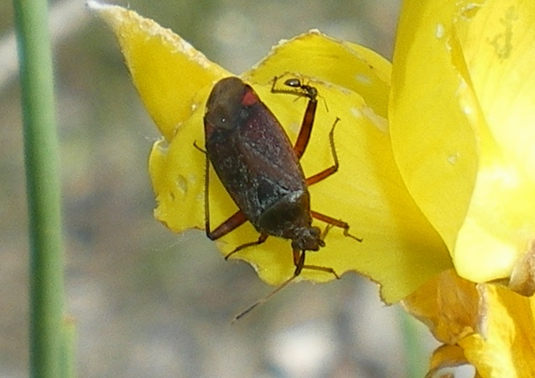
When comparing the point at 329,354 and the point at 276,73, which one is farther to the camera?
the point at 329,354

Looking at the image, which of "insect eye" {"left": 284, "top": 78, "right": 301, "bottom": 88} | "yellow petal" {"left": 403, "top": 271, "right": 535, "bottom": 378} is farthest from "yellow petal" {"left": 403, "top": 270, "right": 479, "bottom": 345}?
"insect eye" {"left": 284, "top": 78, "right": 301, "bottom": 88}

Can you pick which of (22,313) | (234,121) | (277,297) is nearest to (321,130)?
(234,121)

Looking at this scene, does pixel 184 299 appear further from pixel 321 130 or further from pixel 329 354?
pixel 321 130

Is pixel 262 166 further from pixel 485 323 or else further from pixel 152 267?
pixel 152 267

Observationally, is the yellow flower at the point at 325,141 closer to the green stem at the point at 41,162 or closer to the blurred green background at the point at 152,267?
the green stem at the point at 41,162

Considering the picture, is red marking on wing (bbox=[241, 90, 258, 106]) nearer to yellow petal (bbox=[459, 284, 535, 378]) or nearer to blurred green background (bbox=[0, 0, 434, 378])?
yellow petal (bbox=[459, 284, 535, 378])

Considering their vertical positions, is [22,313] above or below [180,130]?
below
